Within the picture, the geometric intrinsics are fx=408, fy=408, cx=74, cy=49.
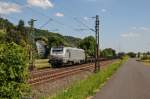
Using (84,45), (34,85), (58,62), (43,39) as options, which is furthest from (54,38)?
(34,85)

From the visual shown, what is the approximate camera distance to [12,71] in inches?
538

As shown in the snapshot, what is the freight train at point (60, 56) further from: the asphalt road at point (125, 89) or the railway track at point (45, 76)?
the asphalt road at point (125, 89)

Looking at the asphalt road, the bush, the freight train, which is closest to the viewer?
the bush

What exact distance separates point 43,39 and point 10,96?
491ft

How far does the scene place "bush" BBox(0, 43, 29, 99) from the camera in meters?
13.4

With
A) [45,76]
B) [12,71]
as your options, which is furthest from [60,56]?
[12,71]

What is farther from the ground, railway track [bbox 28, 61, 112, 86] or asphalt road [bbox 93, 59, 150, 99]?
railway track [bbox 28, 61, 112, 86]

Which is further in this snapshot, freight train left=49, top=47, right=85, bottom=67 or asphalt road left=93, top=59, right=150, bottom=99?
freight train left=49, top=47, right=85, bottom=67

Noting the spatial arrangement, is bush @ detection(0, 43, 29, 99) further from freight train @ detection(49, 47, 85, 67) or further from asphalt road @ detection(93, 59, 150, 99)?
freight train @ detection(49, 47, 85, 67)

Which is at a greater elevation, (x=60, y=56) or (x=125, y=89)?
(x=60, y=56)

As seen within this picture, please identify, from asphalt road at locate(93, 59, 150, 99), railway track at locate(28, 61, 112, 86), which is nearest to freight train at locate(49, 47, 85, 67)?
railway track at locate(28, 61, 112, 86)

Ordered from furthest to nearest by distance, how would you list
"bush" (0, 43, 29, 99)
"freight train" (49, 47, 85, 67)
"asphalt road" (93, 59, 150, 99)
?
"freight train" (49, 47, 85, 67) < "asphalt road" (93, 59, 150, 99) < "bush" (0, 43, 29, 99)

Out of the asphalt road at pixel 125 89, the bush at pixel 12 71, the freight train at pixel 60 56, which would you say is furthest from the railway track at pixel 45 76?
the freight train at pixel 60 56

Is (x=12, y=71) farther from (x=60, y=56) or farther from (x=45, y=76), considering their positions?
(x=60, y=56)
